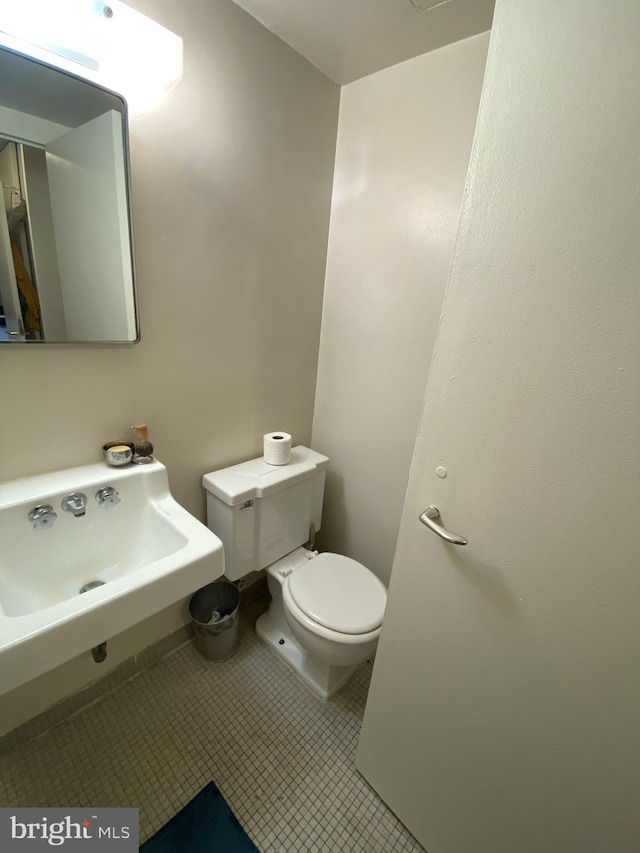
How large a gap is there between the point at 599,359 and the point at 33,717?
185 cm

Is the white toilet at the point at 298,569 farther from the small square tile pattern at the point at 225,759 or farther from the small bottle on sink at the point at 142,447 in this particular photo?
the small bottle on sink at the point at 142,447

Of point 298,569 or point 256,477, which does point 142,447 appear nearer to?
point 256,477

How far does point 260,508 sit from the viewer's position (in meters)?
1.30

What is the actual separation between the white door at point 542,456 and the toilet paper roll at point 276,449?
71 cm

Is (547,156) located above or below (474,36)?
below

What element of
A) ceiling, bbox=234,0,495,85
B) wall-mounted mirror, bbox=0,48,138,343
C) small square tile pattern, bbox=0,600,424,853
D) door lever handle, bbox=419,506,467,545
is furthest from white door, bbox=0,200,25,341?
small square tile pattern, bbox=0,600,424,853

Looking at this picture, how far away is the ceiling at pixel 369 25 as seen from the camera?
97 cm

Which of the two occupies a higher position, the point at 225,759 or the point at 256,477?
the point at 256,477

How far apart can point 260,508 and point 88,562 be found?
0.55 metres

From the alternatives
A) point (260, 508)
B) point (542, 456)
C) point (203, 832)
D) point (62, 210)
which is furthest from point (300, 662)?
point (62, 210)

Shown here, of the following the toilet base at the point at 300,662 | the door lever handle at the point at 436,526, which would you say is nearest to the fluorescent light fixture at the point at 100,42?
the door lever handle at the point at 436,526

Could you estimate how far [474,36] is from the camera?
1.03 metres

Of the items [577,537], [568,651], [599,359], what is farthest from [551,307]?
[568,651]

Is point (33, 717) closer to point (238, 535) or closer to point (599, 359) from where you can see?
point (238, 535)
